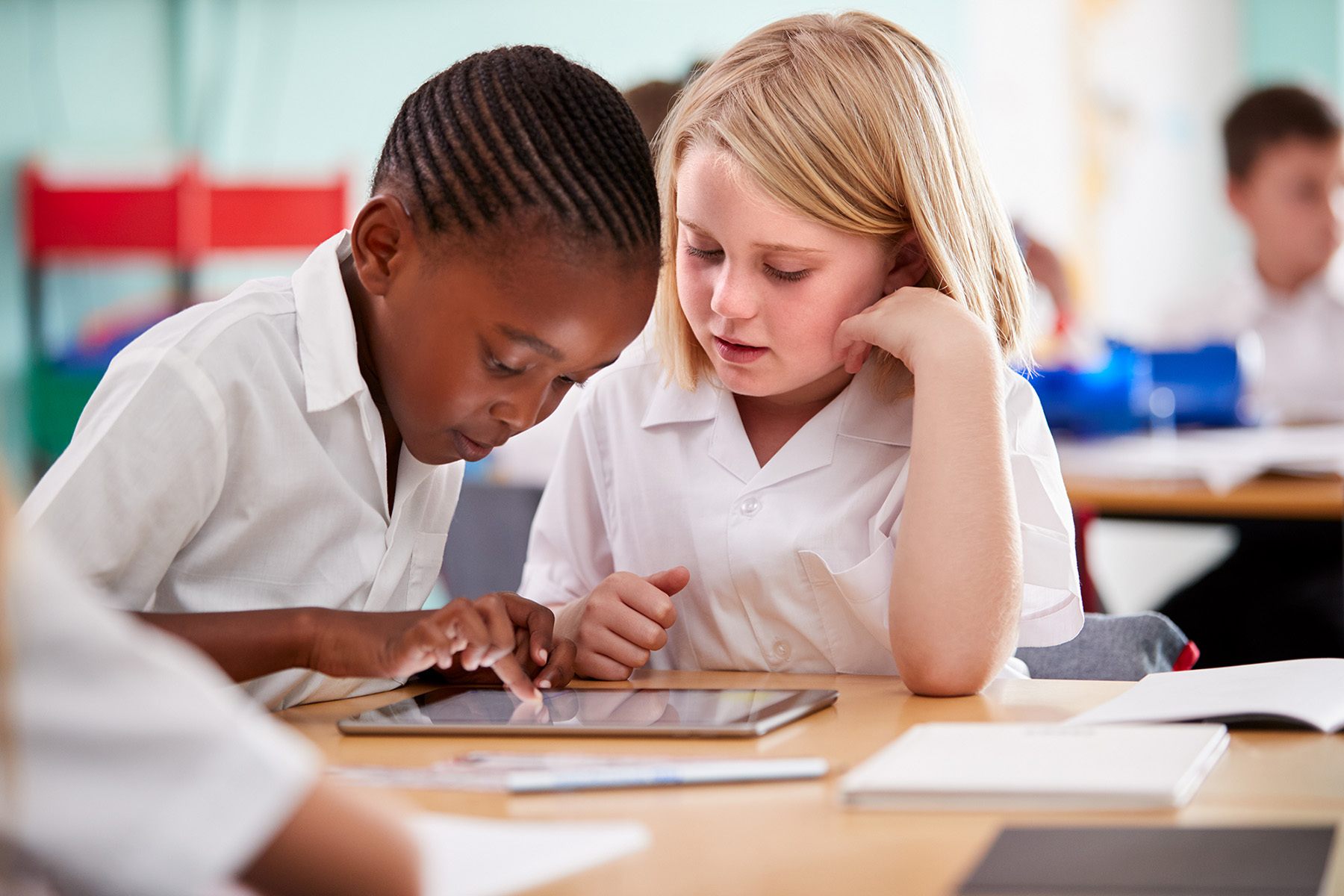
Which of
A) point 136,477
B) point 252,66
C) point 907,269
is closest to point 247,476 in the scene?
point 136,477

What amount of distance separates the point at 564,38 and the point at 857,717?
3661 millimetres

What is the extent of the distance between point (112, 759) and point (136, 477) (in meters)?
0.49

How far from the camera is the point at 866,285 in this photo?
1205 millimetres

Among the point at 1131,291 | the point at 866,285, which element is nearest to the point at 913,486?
the point at 866,285

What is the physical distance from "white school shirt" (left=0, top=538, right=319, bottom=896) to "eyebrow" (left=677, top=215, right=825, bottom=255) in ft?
2.58

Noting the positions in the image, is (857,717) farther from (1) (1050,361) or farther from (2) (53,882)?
(1) (1050,361)

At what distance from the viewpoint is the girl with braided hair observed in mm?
864

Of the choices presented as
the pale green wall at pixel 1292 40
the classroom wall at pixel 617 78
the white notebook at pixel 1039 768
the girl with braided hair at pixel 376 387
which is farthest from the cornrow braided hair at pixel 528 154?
the pale green wall at pixel 1292 40

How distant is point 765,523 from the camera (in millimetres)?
1213

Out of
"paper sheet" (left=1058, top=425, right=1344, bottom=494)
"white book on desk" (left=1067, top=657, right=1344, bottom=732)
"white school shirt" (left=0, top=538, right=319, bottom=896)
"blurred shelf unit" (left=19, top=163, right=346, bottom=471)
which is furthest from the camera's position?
"blurred shelf unit" (left=19, top=163, right=346, bottom=471)

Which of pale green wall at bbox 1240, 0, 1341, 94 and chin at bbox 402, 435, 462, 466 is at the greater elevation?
pale green wall at bbox 1240, 0, 1341, 94

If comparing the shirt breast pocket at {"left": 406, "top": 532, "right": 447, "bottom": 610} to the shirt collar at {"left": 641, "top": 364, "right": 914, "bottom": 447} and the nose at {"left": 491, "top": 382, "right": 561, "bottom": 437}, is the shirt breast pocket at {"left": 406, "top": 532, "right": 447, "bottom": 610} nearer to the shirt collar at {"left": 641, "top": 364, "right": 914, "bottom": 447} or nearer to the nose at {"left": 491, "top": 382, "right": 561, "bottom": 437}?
the nose at {"left": 491, "top": 382, "right": 561, "bottom": 437}

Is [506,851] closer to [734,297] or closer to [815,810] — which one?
[815,810]

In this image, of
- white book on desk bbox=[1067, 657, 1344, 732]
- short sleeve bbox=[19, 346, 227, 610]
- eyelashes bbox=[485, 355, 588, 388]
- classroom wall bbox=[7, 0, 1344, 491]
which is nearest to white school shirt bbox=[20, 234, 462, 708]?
short sleeve bbox=[19, 346, 227, 610]
